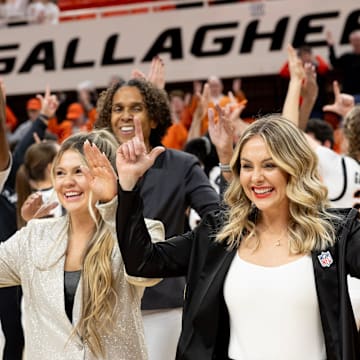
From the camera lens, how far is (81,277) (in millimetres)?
3400

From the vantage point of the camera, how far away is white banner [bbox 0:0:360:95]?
10.8 meters

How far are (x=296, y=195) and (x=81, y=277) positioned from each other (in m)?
0.90

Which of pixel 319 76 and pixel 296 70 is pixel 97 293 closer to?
pixel 296 70

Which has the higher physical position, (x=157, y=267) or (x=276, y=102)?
(x=276, y=102)

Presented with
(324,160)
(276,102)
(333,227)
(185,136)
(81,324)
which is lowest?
(81,324)

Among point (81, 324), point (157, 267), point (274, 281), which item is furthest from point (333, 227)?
point (81, 324)

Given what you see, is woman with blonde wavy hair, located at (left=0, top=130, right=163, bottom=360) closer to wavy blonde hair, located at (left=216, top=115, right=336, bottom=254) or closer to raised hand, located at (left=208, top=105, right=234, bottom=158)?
wavy blonde hair, located at (left=216, top=115, right=336, bottom=254)

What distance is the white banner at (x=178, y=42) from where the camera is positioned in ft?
35.3

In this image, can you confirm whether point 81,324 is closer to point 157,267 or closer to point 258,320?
point 157,267

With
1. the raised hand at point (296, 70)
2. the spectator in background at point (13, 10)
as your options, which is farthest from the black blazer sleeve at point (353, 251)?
the spectator in background at point (13, 10)

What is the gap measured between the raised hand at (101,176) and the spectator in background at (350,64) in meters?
6.67

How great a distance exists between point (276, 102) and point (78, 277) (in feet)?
27.1

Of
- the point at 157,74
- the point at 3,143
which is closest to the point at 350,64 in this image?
the point at 157,74

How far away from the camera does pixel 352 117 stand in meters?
4.50
